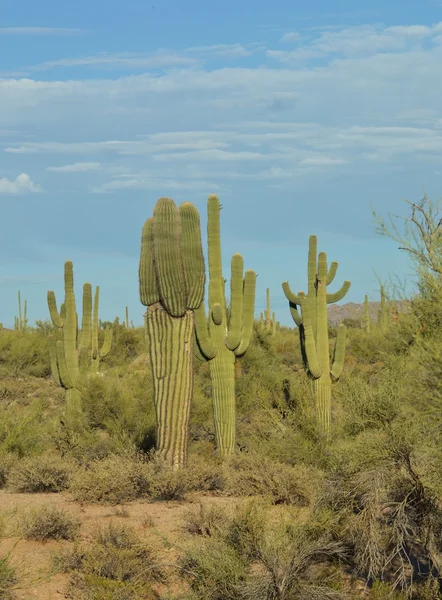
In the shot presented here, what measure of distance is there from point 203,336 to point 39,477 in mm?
4281

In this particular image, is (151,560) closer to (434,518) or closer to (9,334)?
(434,518)

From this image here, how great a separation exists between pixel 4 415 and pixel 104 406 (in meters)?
2.41

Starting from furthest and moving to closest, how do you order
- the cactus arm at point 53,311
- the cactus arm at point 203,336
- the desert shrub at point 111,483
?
the cactus arm at point 53,311, the cactus arm at point 203,336, the desert shrub at point 111,483

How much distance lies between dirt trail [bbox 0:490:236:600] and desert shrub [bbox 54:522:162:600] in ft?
0.67

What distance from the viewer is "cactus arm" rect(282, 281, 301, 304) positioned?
860 inches

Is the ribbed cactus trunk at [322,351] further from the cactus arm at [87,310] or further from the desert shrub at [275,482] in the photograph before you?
the cactus arm at [87,310]

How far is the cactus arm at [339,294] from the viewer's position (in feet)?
70.6

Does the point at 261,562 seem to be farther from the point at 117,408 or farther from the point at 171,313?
the point at 117,408

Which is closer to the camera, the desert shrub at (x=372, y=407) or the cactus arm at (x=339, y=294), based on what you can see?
the desert shrub at (x=372, y=407)

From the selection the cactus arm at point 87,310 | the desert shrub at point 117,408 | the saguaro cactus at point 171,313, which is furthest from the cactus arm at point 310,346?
the cactus arm at point 87,310

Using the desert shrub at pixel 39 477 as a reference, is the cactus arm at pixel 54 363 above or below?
above

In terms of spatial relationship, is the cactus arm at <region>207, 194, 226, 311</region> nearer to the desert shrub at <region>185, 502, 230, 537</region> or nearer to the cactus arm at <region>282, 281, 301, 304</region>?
the cactus arm at <region>282, 281, 301, 304</region>

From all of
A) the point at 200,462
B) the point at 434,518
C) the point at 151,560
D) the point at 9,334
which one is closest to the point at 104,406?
the point at 200,462

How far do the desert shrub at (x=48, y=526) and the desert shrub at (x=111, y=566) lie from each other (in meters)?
0.59
